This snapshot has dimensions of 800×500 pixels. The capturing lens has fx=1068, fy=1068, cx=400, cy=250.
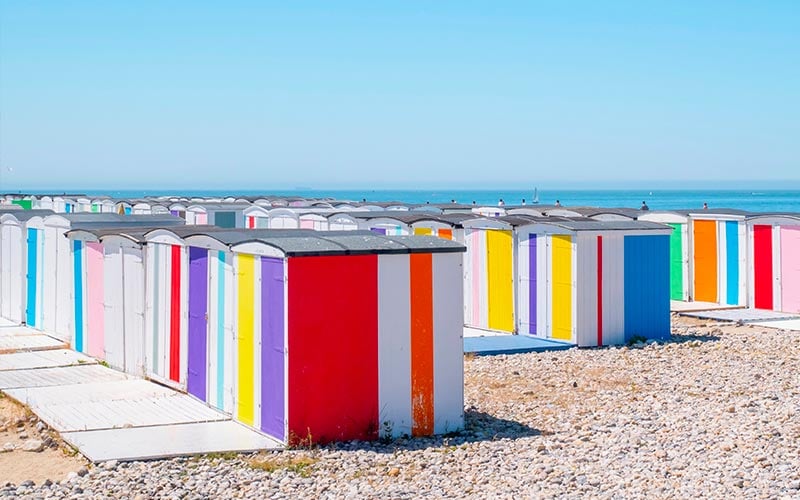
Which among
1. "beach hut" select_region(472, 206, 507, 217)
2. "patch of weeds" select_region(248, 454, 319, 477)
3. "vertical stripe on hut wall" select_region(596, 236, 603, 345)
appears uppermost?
"beach hut" select_region(472, 206, 507, 217)

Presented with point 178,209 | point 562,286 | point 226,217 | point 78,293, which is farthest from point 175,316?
point 178,209

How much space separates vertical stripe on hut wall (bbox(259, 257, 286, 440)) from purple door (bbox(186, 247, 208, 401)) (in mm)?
1490

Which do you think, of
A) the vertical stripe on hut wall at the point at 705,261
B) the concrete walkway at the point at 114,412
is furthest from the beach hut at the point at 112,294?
the vertical stripe on hut wall at the point at 705,261

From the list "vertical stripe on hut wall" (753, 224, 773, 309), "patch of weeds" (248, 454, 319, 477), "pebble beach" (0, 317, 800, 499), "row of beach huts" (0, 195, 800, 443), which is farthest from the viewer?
"vertical stripe on hut wall" (753, 224, 773, 309)

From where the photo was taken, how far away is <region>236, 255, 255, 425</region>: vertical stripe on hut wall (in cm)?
936

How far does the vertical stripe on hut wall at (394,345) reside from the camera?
917 cm

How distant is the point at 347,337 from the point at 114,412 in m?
2.49

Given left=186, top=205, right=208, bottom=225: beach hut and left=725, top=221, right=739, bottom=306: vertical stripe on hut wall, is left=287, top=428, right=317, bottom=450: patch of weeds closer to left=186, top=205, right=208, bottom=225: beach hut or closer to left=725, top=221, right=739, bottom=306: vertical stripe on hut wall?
left=725, top=221, right=739, bottom=306: vertical stripe on hut wall

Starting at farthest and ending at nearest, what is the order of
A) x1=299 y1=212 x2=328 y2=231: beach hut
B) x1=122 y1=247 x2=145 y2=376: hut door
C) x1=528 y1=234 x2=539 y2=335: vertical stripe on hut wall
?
x1=299 y1=212 x2=328 y2=231: beach hut, x1=528 y1=234 x2=539 y2=335: vertical stripe on hut wall, x1=122 y1=247 x2=145 y2=376: hut door

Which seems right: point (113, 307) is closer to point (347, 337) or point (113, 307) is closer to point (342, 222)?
point (347, 337)

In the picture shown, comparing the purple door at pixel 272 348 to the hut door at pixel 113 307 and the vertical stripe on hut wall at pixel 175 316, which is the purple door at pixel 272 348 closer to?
the vertical stripe on hut wall at pixel 175 316

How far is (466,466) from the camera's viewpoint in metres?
8.24

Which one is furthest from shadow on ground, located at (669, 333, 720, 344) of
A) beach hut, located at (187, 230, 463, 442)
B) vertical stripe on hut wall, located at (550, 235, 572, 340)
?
beach hut, located at (187, 230, 463, 442)

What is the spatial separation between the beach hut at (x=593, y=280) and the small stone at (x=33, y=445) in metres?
7.95
